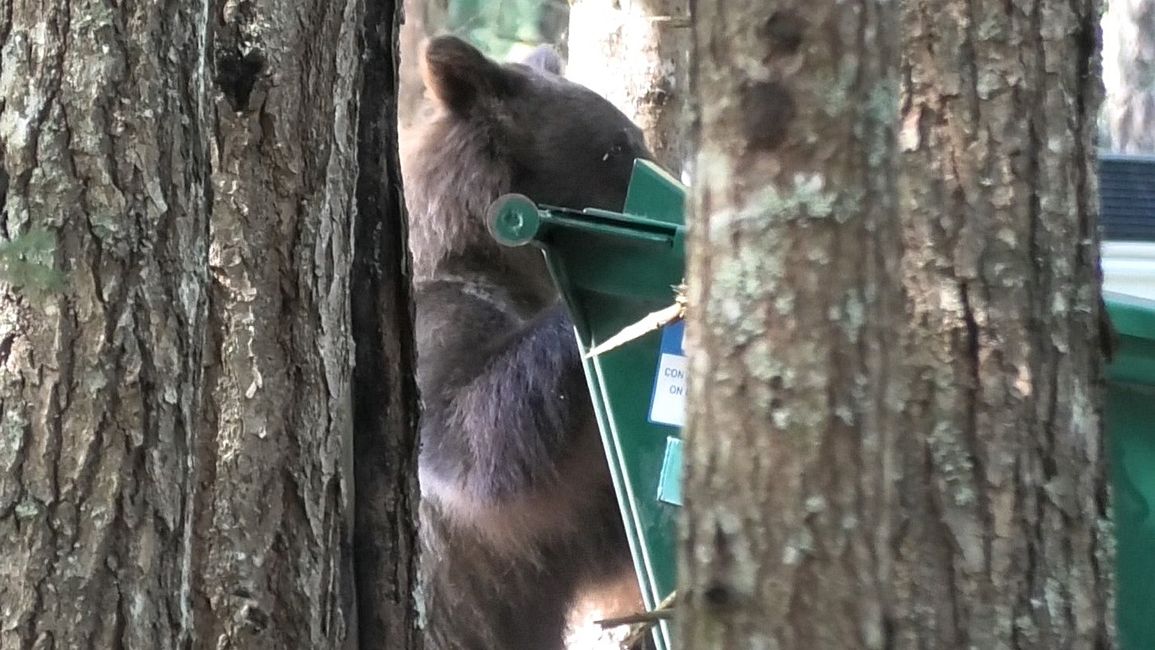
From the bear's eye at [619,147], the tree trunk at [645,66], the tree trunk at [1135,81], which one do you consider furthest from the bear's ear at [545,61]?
the tree trunk at [1135,81]

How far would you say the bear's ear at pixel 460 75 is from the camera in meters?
3.88

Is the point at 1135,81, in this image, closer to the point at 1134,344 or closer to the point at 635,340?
the point at 1134,344

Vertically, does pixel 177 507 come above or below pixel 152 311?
below

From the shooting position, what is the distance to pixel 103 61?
5.02ft

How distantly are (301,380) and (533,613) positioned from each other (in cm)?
175

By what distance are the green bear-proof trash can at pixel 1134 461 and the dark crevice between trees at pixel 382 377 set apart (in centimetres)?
119

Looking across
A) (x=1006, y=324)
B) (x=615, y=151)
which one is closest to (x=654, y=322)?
(x=1006, y=324)

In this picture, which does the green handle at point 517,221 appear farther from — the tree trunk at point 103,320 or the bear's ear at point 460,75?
the bear's ear at point 460,75

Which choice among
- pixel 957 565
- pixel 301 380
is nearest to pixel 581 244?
pixel 301 380

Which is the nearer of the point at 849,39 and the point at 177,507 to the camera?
the point at 849,39

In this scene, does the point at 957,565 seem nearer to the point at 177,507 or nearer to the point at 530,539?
the point at 177,507

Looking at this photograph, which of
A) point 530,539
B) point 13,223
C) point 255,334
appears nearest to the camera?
point 13,223

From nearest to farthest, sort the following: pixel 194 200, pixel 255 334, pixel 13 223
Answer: pixel 13 223 < pixel 194 200 < pixel 255 334

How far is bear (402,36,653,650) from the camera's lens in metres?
Answer: 3.49
